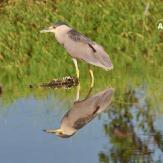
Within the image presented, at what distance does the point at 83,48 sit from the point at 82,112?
1.89 m

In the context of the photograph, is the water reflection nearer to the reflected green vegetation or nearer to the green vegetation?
the reflected green vegetation

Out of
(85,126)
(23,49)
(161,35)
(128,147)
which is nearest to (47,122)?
(85,126)

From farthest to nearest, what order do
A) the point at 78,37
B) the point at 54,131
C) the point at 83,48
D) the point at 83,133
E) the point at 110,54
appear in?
the point at 110,54 < the point at 78,37 < the point at 83,48 < the point at 54,131 < the point at 83,133

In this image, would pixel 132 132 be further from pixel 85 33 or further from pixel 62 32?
pixel 85 33

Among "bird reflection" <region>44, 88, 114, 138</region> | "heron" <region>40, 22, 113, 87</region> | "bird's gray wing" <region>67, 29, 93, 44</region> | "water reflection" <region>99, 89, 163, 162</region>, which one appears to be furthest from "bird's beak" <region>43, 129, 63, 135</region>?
"bird's gray wing" <region>67, 29, 93, 44</region>

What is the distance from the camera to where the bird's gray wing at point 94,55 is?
990cm

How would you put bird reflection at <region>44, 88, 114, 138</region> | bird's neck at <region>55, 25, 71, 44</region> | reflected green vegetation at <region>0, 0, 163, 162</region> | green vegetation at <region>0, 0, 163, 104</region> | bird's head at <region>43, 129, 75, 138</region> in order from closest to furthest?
bird's head at <region>43, 129, 75, 138</region>
bird reflection at <region>44, 88, 114, 138</region>
reflected green vegetation at <region>0, 0, 163, 162</region>
bird's neck at <region>55, 25, 71, 44</region>
green vegetation at <region>0, 0, 163, 104</region>

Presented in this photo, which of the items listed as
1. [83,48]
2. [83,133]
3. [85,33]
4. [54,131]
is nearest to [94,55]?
[83,48]

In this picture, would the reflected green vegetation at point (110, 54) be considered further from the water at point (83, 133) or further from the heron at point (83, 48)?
the heron at point (83, 48)

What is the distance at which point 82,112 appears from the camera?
330 inches

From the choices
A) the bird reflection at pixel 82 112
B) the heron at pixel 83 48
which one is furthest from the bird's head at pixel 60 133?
the heron at pixel 83 48

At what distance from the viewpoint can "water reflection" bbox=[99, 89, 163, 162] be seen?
6.94 m

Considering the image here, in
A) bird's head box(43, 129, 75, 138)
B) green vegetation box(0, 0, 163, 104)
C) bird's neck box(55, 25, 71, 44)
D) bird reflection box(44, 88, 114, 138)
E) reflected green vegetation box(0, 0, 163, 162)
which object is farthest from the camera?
green vegetation box(0, 0, 163, 104)

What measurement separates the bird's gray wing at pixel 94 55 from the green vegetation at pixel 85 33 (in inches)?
9.8
